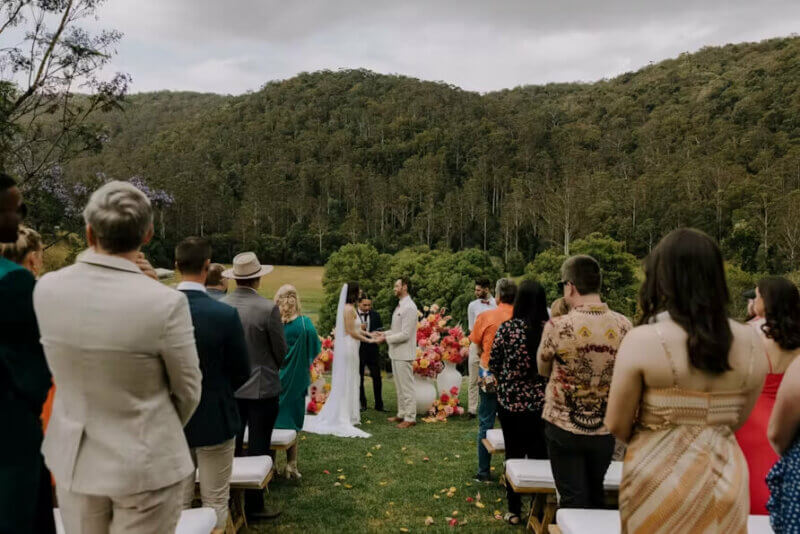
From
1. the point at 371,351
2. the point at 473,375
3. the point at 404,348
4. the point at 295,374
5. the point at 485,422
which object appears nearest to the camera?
the point at 485,422

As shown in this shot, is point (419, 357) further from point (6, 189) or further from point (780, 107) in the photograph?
point (780, 107)

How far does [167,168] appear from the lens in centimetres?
9862

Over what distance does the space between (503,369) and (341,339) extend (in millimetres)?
4933

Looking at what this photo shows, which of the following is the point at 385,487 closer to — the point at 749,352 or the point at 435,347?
the point at 435,347

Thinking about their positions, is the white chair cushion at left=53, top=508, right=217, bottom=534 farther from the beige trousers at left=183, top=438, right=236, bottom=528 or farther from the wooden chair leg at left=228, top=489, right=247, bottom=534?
the wooden chair leg at left=228, top=489, right=247, bottom=534

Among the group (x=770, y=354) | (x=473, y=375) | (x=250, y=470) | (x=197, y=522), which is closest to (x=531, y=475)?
(x=770, y=354)

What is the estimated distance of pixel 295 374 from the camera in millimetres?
6832

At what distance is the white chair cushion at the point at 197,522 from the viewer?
135 inches

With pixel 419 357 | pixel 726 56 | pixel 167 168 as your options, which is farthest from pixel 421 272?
pixel 726 56

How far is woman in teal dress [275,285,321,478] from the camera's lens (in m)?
6.82

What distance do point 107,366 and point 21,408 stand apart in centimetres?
34

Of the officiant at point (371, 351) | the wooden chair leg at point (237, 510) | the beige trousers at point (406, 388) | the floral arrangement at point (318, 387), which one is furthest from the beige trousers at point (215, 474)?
the officiant at point (371, 351)

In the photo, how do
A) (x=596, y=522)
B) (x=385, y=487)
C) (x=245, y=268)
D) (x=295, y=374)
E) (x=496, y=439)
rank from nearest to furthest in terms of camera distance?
(x=596, y=522), (x=245, y=268), (x=496, y=439), (x=385, y=487), (x=295, y=374)

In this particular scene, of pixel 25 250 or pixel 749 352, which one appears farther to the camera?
pixel 25 250
